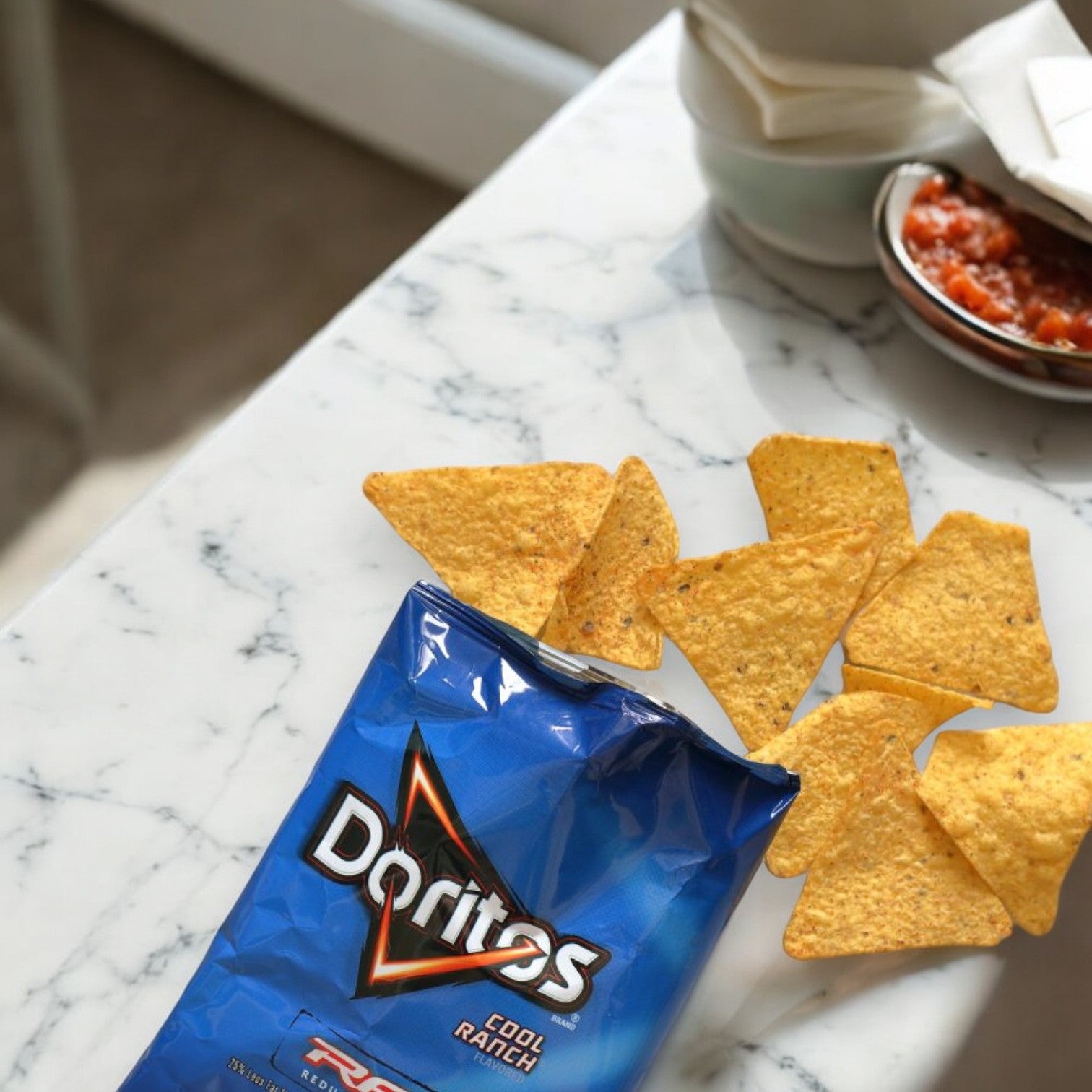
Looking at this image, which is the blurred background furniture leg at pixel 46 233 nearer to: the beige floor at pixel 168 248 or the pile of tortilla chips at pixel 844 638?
the beige floor at pixel 168 248

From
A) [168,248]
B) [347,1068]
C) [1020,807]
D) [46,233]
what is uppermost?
[1020,807]

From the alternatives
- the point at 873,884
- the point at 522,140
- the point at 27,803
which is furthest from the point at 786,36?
the point at 522,140

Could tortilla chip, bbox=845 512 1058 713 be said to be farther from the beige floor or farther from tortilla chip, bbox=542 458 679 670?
the beige floor

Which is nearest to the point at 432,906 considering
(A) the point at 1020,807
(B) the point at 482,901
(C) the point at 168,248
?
(B) the point at 482,901

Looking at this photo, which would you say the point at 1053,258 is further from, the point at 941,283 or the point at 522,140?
the point at 522,140

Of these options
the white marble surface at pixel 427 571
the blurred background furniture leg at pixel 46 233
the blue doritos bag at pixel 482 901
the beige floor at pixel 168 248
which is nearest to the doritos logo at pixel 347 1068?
the blue doritos bag at pixel 482 901

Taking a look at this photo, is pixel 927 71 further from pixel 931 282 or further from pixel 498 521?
pixel 498 521
